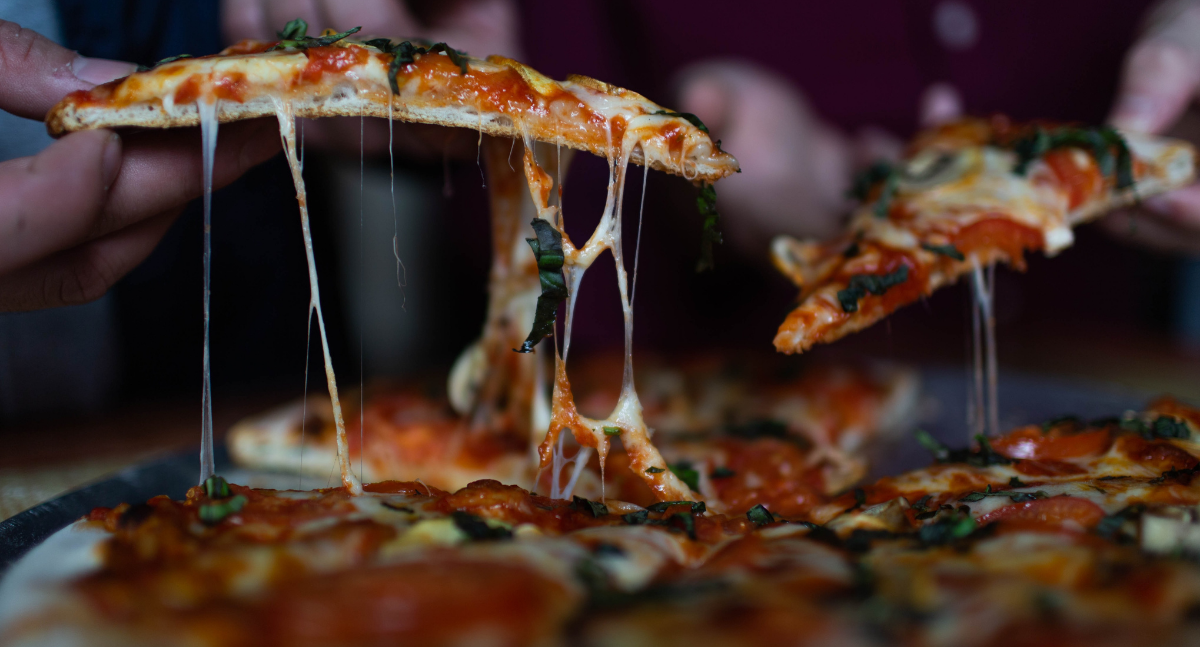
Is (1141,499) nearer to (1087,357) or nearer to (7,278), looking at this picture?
(7,278)

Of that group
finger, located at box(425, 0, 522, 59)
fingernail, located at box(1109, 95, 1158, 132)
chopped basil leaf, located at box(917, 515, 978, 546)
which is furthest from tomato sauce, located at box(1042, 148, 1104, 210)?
finger, located at box(425, 0, 522, 59)

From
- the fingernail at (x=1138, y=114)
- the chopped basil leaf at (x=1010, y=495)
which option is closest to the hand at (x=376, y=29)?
the chopped basil leaf at (x=1010, y=495)

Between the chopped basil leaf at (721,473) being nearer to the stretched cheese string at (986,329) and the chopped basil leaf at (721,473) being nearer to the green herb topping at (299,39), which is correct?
the stretched cheese string at (986,329)

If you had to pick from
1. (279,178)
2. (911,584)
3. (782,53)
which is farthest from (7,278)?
(782,53)

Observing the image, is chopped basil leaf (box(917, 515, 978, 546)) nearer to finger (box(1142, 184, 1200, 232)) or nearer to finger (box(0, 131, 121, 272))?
finger (box(0, 131, 121, 272))

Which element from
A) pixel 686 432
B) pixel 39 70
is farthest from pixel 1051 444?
pixel 39 70
